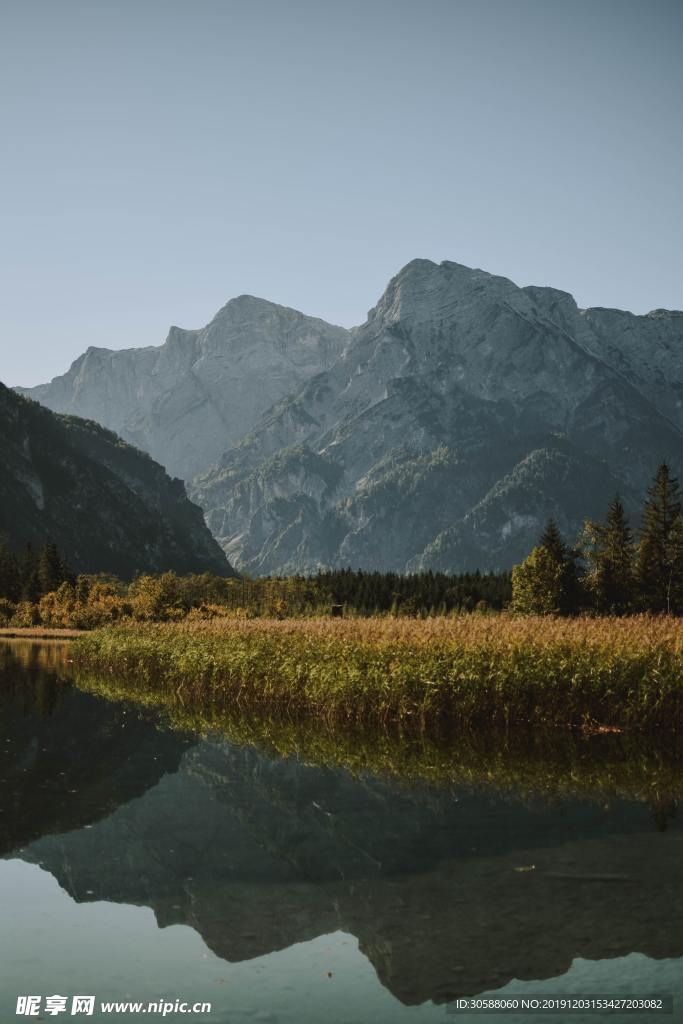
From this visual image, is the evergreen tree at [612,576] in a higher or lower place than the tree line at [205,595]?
higher

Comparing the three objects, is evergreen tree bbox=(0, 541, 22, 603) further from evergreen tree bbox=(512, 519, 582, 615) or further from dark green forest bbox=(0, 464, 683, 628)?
evergreen tree bbox=(512, 519, 582, 615)

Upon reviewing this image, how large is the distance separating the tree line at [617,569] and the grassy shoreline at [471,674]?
5337cm

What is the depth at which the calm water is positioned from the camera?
9.44 m

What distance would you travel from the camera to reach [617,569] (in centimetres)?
8500

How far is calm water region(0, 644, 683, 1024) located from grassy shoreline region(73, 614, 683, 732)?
6.18m

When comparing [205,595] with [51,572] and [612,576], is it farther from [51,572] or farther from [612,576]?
[612,576]

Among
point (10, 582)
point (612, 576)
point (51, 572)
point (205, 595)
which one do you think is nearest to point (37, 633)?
point (205, 595)

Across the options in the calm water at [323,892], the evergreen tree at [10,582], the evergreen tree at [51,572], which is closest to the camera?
the calm water at [323,892]

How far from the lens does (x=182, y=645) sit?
4009 cm

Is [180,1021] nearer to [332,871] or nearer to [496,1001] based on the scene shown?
[496,1001]

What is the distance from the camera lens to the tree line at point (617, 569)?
278 feet

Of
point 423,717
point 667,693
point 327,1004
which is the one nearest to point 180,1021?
point 327,1004

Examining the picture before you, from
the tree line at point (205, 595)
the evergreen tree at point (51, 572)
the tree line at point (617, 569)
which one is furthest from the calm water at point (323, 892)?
the evergreen tree at point (51, 572)

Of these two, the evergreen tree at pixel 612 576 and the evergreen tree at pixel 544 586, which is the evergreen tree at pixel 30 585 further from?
the evergreen tree at pixel 612 576
